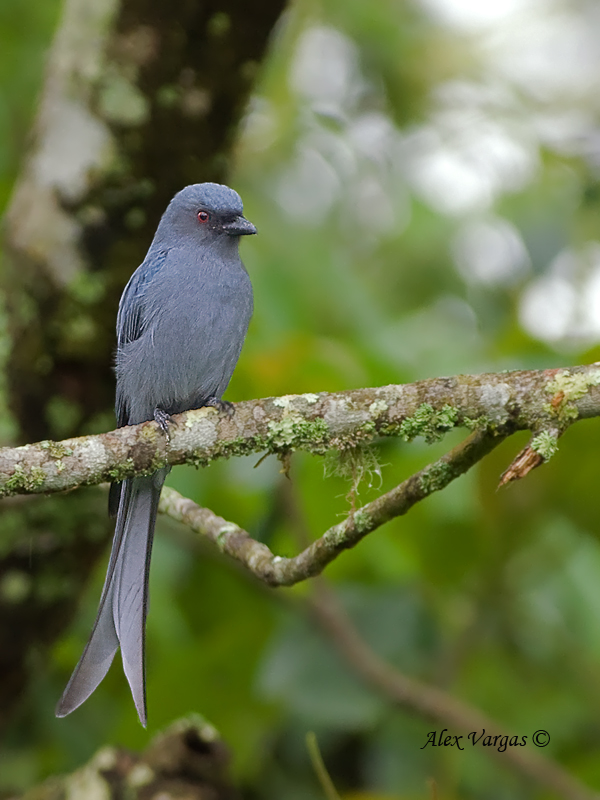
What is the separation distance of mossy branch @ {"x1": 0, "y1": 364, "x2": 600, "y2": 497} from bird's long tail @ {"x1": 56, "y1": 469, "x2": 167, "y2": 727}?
0.61 metres

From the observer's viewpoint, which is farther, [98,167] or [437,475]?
[98,167]

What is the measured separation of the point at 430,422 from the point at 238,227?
148 centimetres

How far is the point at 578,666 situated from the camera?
13.6 feet

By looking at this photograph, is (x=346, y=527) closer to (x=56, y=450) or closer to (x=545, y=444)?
(x=545, y=444)

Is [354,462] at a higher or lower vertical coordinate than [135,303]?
lower

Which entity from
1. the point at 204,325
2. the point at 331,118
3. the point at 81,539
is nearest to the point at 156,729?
the point at 81,539

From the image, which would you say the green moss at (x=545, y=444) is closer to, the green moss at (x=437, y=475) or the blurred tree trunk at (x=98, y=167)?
the green moss at (x=437, y=475)

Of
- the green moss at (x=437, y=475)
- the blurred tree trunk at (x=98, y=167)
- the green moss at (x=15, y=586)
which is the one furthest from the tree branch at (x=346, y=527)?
the green moss at (x=15, y=586)

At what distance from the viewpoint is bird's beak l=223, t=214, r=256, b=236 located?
355 centimetres

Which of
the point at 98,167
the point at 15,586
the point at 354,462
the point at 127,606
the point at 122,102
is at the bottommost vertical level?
the point at 15,586

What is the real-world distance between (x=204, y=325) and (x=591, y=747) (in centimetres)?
244
